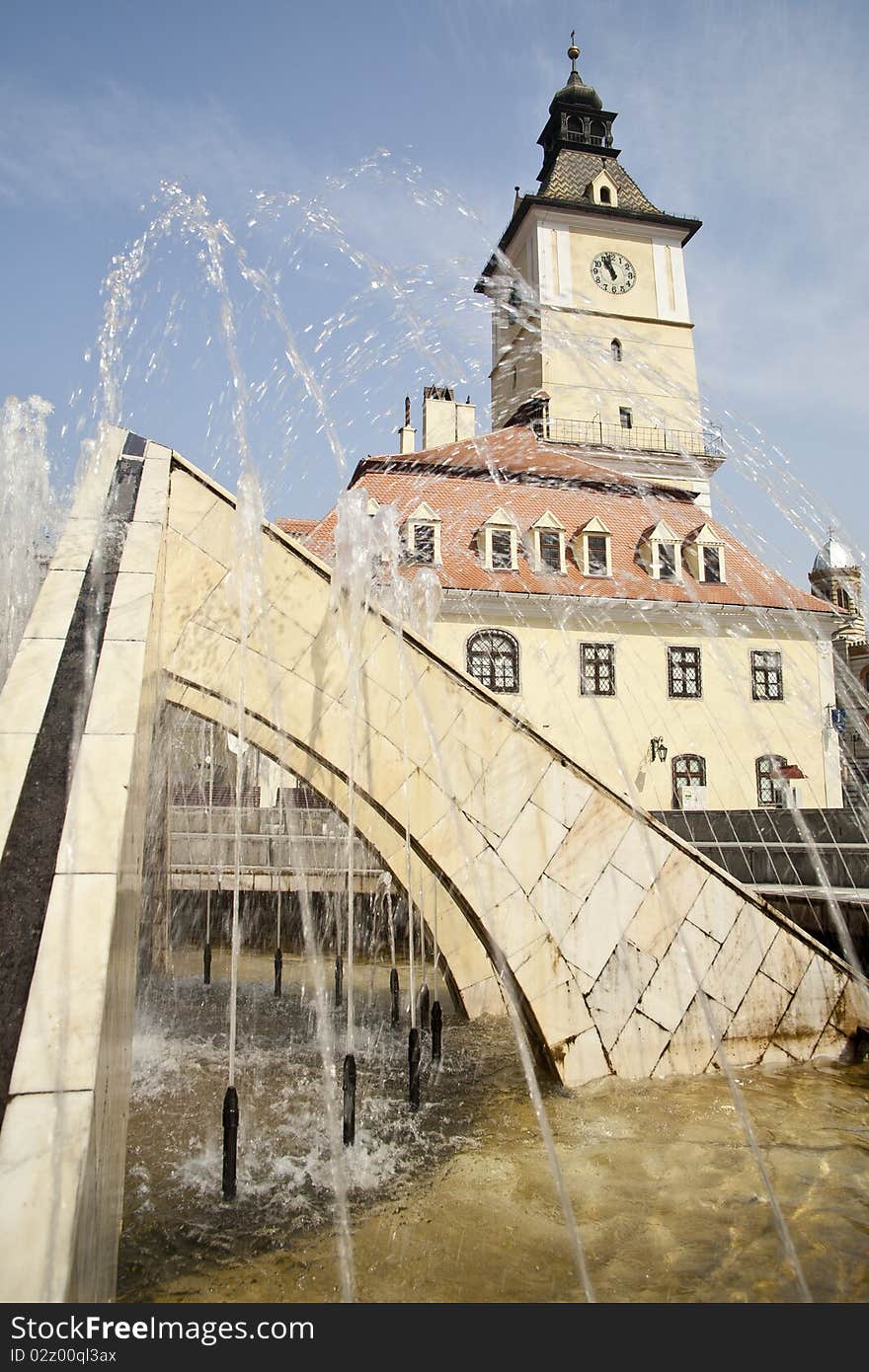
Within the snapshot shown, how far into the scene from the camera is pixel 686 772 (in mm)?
27578

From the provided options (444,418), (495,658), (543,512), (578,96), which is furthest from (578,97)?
(495,658)

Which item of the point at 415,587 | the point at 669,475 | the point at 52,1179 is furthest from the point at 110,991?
the point at 669,475

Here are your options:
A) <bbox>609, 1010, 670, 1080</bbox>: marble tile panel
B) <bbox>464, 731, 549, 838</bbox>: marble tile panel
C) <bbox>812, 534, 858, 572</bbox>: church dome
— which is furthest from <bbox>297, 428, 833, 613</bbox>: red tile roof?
<bbox>812, 534, 858, 572</bbox>: church dome

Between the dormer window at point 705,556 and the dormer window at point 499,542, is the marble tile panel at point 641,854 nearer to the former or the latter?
the dormer window at point 499,542

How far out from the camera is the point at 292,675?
6367 mm

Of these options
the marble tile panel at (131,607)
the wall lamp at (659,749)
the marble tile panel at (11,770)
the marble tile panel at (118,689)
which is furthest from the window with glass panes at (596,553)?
the marble tile panel at (11,770)

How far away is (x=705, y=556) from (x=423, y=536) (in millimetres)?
10173

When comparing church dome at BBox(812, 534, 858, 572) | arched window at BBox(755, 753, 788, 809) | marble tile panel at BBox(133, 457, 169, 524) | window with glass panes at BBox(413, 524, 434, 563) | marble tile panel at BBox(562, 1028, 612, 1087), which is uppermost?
church dome at BBox(812, 534, 858, 572)

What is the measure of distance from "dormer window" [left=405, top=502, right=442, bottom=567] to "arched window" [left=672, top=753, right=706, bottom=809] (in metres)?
9.83

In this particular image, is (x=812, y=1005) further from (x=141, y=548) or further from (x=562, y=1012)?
(x=141, y=548)

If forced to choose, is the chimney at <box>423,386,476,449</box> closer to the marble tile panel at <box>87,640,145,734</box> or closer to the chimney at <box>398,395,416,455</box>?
the chimney at <box>398,395,416,455</box>

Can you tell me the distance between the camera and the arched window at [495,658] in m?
26.5

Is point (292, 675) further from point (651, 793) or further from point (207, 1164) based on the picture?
point (651, 793)

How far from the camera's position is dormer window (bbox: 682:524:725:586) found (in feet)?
97.7
